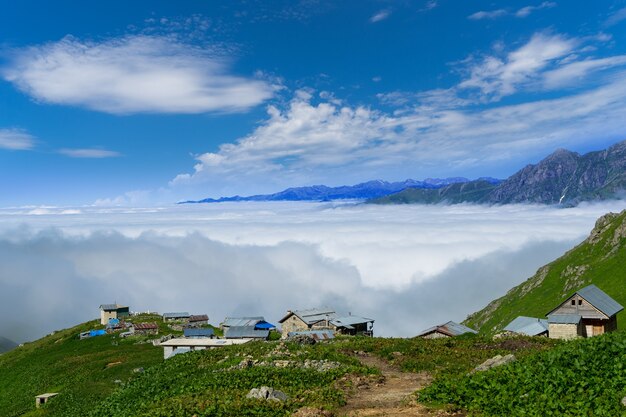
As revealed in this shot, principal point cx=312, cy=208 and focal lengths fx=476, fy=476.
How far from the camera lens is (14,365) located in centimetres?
9800

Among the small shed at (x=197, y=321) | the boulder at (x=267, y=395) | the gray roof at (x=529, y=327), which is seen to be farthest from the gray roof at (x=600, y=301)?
the small shed at (x=197, y=321)

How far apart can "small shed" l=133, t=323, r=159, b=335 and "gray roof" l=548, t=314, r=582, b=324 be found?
272 feet

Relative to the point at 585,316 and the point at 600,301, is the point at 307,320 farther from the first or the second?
the point at 600,301

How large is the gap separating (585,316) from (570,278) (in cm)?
9628

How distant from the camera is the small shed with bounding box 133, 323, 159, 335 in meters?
108

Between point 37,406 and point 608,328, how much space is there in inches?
2684

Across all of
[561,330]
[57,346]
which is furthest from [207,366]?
[57,346]

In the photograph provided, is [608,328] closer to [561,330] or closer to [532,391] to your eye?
[561,330]

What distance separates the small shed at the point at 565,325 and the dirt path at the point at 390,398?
119 ft

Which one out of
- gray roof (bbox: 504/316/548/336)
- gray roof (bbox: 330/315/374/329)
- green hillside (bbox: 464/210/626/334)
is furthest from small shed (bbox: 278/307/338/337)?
green hillside (bbox: 464/210/626/334)

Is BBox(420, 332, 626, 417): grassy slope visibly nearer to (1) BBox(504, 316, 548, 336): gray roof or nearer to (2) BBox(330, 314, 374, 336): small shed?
(1) BBox(504, 316, 548, 336): gray roof

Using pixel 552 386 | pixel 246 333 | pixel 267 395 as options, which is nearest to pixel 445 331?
pixel 246 333

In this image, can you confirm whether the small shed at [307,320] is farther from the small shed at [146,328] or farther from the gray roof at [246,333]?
the small shed at [146,328]

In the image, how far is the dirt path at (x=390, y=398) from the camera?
19922 millimetres
